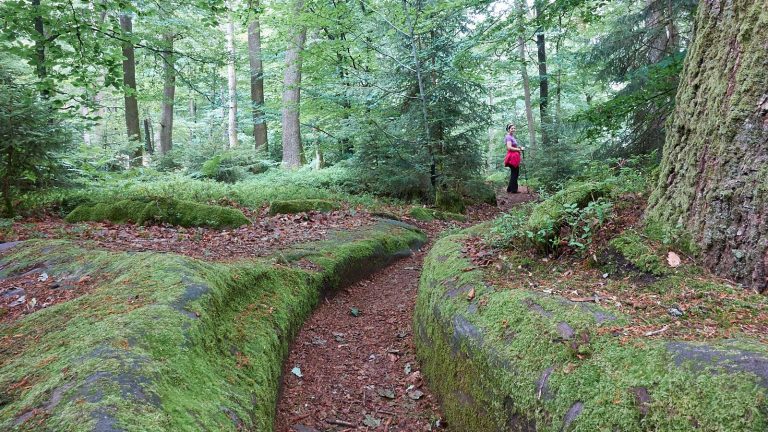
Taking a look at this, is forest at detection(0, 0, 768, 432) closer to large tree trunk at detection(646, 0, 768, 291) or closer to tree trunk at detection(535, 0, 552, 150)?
large tree trunk at detection(646, 0, 768, 291)

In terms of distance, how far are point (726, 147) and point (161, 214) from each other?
8516 millimetres

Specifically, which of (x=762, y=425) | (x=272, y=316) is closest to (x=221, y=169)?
(x=272, y=316)

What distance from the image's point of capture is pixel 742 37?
322 centimetres

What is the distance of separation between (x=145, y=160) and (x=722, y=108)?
2454cm

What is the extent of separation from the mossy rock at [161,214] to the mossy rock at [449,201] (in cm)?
599

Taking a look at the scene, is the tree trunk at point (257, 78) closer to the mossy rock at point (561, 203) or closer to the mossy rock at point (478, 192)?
the mossy rock at point (478, 192)

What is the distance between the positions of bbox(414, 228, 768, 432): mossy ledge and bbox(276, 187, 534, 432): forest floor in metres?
0.37

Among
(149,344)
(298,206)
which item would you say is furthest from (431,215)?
(149,344)

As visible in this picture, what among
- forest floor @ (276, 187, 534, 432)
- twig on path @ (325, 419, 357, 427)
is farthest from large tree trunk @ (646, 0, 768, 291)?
twig on path @ (325, 419, 357, 427)

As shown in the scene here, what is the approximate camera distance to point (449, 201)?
12.8 m

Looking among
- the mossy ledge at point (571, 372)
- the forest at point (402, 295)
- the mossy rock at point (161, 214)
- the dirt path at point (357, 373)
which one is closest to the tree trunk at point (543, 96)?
the forest at point (402, 295)

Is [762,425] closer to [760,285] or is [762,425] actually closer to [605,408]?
[605,408]

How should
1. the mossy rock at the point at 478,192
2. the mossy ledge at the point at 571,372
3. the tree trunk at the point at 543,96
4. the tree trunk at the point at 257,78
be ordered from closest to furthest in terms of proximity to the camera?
the mossy ledge at the point at 571,372
the mossy rock at the point at 478,192
the tree trunk at the point at 543,96
the tree trunk at the point at 257,78

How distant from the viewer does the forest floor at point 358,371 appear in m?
3.71
